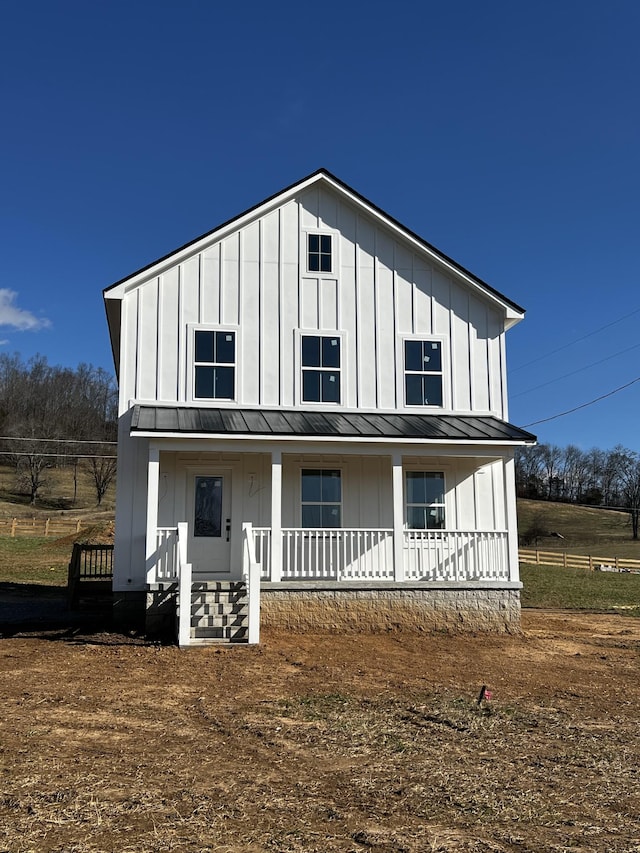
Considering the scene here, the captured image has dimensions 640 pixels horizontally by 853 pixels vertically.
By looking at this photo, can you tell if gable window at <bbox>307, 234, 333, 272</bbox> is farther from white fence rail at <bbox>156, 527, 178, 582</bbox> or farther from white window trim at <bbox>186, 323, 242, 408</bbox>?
white fence rail at <bbox>156, 527, 178, 582</bbox>

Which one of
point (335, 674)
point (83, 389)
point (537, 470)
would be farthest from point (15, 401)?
point (335, 674)

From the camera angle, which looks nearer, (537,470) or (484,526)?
(484,526)

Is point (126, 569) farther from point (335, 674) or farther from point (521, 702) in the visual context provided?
point (521, 702)

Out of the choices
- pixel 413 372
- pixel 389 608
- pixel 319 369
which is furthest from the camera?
pixel 413 372

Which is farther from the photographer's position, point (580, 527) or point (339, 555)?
point (580, 527)

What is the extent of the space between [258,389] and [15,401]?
6538cm

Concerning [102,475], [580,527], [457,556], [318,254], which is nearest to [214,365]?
[318,254]

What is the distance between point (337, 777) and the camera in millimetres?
6039

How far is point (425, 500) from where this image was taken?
15.8 m

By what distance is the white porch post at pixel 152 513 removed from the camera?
43.0ft

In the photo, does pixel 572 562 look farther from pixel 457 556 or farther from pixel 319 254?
pixel 319 254

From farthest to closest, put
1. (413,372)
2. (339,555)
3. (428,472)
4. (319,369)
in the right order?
(413,372) → (428,472) → (319,369) → (339,555)

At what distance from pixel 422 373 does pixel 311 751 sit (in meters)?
10.5

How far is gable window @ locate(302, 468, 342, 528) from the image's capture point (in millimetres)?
15243
